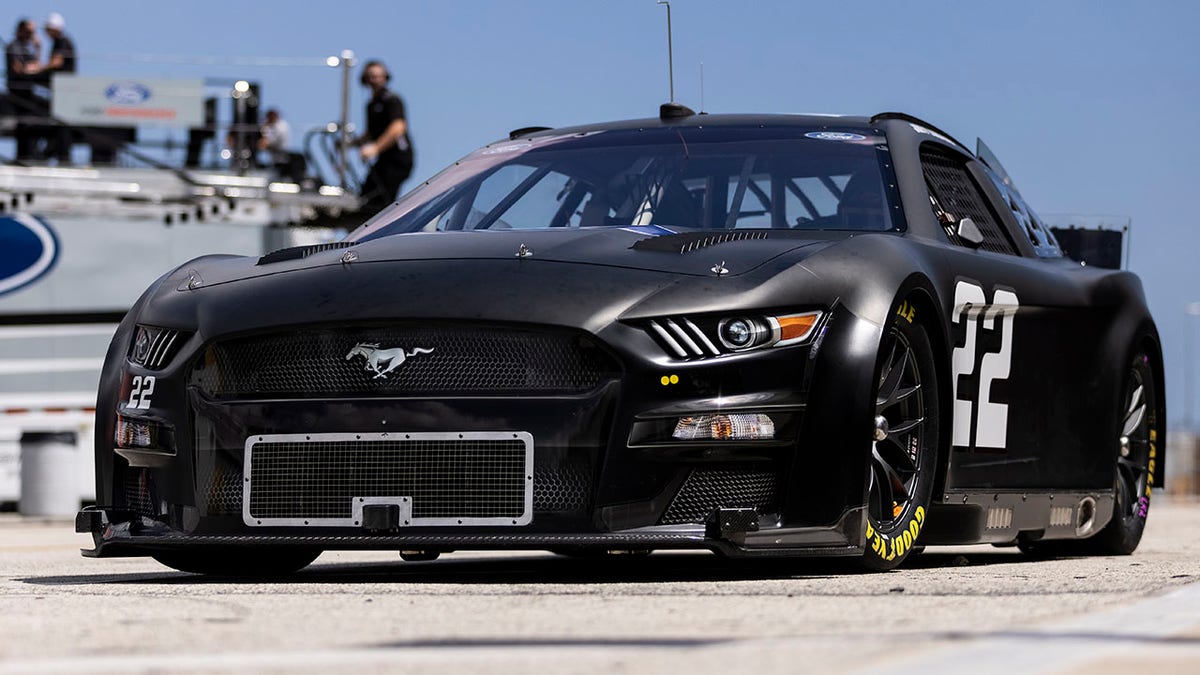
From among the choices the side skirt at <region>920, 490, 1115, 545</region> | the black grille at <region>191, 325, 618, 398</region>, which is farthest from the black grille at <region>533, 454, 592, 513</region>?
the side skirt at <region>920, 490, 1115, 545</region>

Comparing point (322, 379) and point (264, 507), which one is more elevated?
point (322, 379)

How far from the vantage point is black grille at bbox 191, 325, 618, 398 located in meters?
5.15

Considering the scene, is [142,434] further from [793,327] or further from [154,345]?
[793,327]

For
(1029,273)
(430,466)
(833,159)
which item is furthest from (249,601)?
(1029,273)

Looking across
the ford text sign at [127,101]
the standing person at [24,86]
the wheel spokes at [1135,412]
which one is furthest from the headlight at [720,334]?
the standing person at [24,86]

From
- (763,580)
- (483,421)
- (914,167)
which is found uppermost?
(914,167)

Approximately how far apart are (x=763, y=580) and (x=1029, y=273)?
6.31ft

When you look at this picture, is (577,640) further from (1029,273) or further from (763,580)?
(1029,273)

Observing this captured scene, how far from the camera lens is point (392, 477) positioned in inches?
206

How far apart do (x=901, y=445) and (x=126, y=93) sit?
1218 cm

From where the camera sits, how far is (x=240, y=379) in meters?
5.47

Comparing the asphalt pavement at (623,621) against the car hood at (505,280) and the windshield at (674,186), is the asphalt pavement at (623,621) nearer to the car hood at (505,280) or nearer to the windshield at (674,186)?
the car hood at (505,280)

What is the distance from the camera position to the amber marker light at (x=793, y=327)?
514 cm

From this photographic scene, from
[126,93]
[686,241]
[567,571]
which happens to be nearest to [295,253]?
[686,241]
